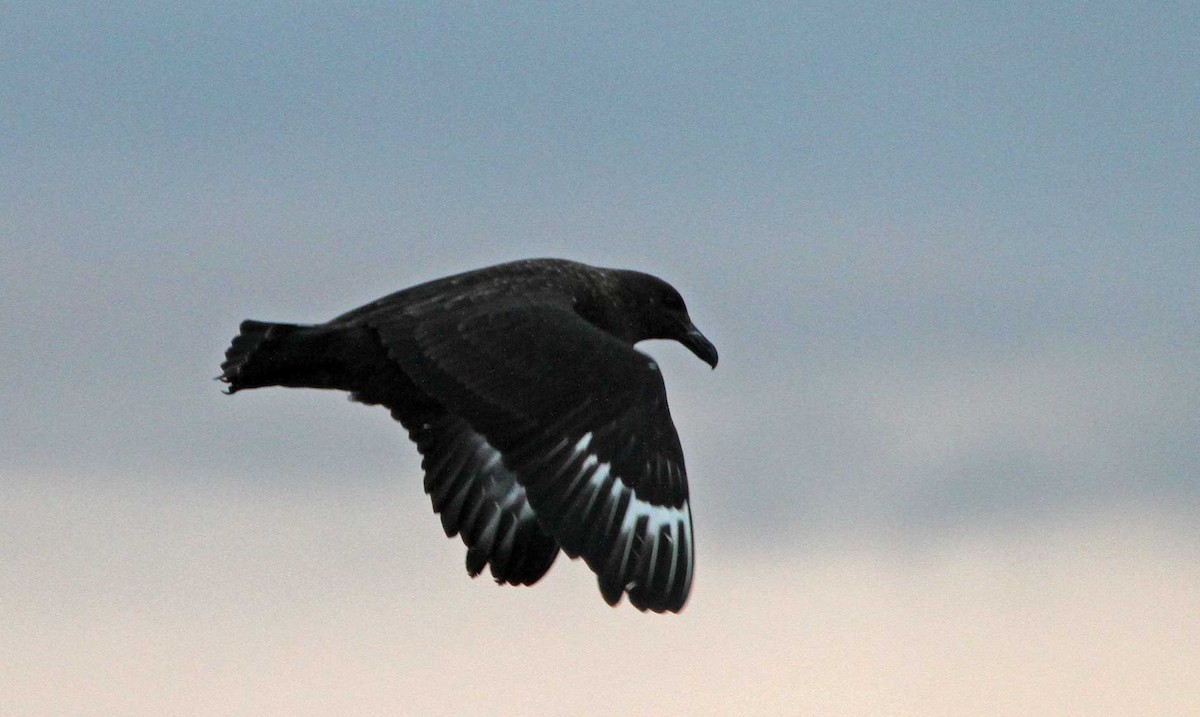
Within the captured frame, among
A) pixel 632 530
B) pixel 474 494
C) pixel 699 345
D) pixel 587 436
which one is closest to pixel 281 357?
pixel 474 494

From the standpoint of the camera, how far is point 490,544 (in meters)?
10.9

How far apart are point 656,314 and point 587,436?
2.47 m

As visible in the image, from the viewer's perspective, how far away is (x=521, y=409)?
31.9 feet

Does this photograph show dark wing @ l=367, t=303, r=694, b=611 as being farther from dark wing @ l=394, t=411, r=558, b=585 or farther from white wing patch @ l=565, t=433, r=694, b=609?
dark wing @ l=394, t=411, r=558, b=585

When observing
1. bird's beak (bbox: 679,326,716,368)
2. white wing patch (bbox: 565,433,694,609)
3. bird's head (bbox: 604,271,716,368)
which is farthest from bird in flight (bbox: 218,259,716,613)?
bird's beak (bbox: 679,326,716,368)

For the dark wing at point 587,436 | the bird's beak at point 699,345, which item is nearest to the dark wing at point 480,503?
the dark wing at point 587,436

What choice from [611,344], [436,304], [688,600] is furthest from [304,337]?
[688,600]

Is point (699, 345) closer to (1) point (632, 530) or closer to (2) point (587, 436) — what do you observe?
(2) point (587, 436)

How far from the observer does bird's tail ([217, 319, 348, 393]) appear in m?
10.3

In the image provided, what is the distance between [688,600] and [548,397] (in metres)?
1.00

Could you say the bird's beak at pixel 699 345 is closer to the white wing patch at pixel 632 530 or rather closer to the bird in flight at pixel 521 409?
the bird in flight at pixel 521 409

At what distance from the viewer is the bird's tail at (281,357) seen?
10.3 m

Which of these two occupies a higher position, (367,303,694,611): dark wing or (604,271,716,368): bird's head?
(604,271,716,368): bird's head

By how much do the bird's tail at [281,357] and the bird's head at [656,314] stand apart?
6.30 ft
